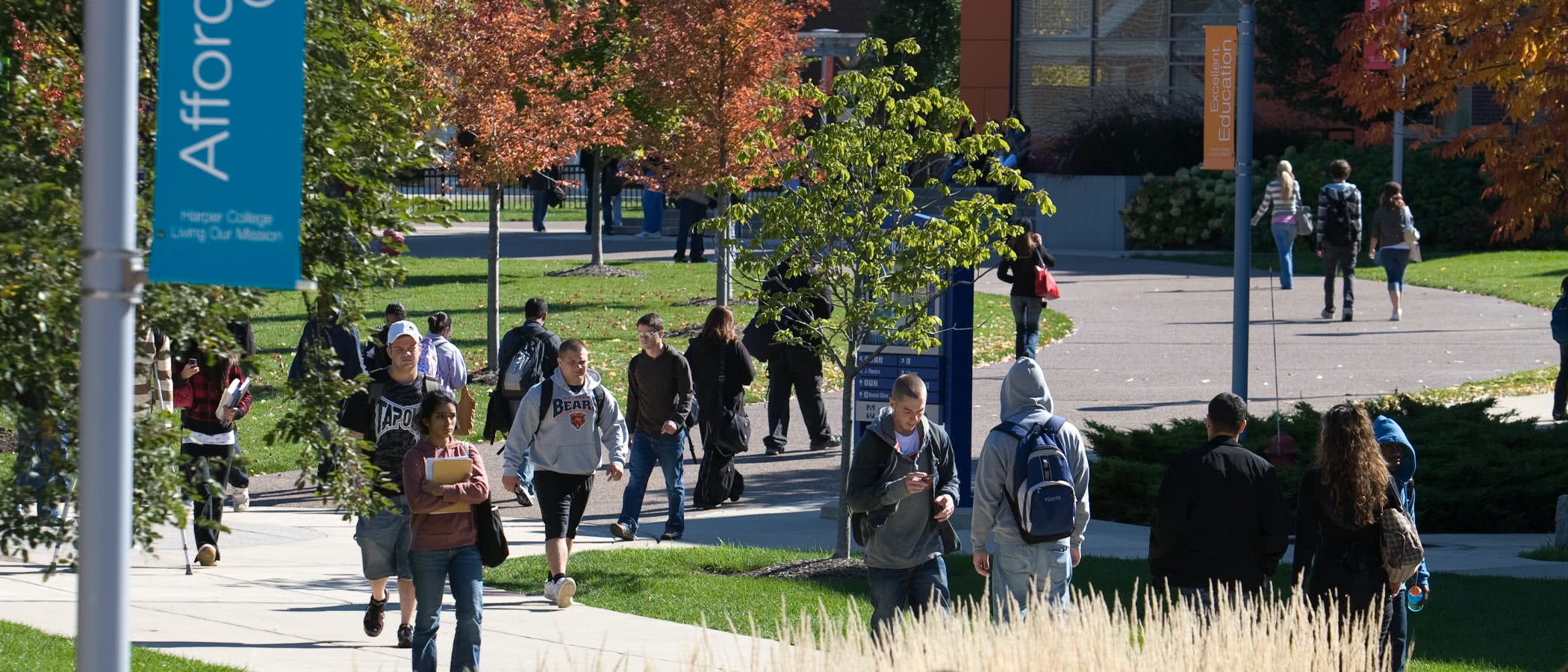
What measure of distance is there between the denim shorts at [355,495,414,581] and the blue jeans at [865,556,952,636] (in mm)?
2440

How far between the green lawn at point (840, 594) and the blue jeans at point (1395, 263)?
38.9ft

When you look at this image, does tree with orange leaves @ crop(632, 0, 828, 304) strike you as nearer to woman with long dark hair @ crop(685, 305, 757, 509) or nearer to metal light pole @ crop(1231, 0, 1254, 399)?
woman with long dark hair @ crop(685, 305, 757, 509)

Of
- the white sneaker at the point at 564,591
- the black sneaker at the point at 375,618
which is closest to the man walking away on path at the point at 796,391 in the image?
the white sneaker at the point at 564,591

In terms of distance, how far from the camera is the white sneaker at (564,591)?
9.95m

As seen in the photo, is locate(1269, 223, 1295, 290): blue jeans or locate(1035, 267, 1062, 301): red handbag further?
locate(1269, 223, 1295, 290): blue jeans

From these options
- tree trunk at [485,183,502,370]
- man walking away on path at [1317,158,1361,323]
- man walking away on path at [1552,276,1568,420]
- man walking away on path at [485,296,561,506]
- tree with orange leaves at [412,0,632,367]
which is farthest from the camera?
man walking away on path at [1317,158,1361,323]

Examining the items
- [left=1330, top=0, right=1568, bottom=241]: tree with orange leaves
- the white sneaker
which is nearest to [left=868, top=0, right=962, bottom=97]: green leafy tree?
[left=1330, top=0, right=1568, bottom=241]: tree with orange leaves

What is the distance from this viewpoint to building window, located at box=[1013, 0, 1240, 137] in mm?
37625

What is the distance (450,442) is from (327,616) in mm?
2113

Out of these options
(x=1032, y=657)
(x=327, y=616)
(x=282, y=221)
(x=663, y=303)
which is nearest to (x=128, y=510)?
(x=282, y=221)

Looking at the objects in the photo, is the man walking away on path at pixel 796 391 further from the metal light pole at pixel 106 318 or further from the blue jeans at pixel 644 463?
the metal light pole at pixel 106 318

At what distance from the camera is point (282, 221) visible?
4.38 meters

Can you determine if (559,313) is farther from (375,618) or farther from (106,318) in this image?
(106,318)

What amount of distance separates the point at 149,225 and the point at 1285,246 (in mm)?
22451
